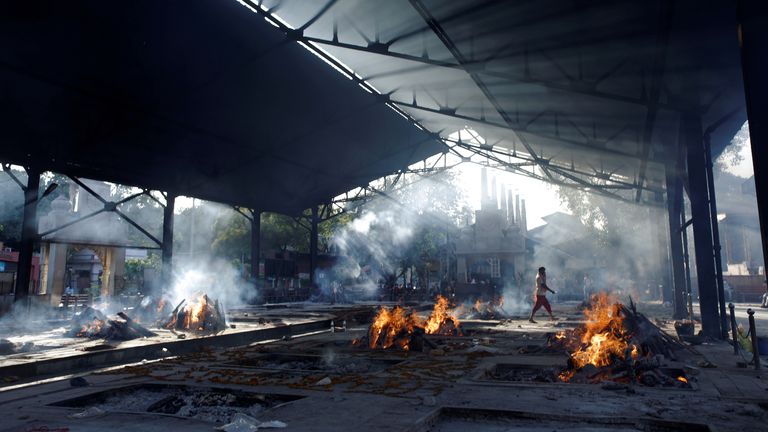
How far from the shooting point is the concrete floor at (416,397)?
4.42 meters

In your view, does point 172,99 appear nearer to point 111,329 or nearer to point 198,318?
point 198,318

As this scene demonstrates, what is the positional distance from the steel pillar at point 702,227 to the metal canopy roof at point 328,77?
0.50m

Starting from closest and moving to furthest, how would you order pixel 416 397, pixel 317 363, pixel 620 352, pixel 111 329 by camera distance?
1. pixel 416 397
2. pixel 620 352
3. pixel 317 363
4. pixel 111 329

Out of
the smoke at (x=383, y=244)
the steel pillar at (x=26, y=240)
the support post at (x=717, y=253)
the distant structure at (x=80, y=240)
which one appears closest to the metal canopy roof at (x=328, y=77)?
the steel pillar at (x=26, y=240)

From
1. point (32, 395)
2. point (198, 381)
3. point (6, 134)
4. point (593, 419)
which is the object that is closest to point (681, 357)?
point (593, 419)

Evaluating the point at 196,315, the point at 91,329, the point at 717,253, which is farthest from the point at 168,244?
the point at 717,253

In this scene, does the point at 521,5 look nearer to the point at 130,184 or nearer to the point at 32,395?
the point at 32,395

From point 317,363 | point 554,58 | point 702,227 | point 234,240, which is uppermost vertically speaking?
point 554,58

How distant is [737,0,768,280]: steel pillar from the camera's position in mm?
4742

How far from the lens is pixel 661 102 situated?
10656 millimetres

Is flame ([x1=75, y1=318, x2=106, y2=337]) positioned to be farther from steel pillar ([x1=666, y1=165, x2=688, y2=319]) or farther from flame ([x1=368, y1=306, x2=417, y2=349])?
steel pillar ([x1=666, y1=165, x2=688, y2=319])

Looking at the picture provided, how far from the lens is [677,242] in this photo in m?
15.5

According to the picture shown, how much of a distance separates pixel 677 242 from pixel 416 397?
13633mm

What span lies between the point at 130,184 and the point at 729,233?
4525cm
